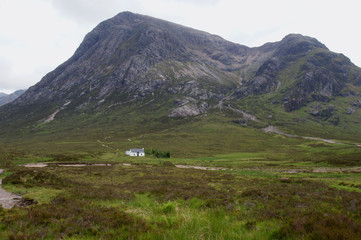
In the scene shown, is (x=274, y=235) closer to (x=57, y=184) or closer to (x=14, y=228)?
(x=14, y=228)

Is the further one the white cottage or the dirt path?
the white cottage

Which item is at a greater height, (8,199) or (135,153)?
(8,199)

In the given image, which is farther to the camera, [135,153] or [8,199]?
[135,153]

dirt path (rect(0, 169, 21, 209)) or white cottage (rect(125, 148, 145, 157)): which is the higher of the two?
dirt path (rect(0, 169, 21, 209))

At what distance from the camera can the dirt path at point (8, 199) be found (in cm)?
1293

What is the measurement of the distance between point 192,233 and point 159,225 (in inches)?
74.6

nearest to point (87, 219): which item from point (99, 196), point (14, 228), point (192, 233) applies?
point (14, 228)

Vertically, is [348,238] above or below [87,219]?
above

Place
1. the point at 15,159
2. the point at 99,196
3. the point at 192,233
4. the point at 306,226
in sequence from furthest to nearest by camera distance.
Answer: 1. the point at 15,159
2. the point at 99,196
3. the point at 306,226
4. the point at 192,233

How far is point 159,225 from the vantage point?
21.7 ft

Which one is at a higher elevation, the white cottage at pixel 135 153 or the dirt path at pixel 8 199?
the dirt path at pixel 8 199

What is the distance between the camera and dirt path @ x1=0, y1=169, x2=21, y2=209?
12.9 meters

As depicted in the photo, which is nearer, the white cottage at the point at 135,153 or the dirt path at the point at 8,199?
the dirt path at the point at 8,199

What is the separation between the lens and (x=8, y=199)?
583 inches
